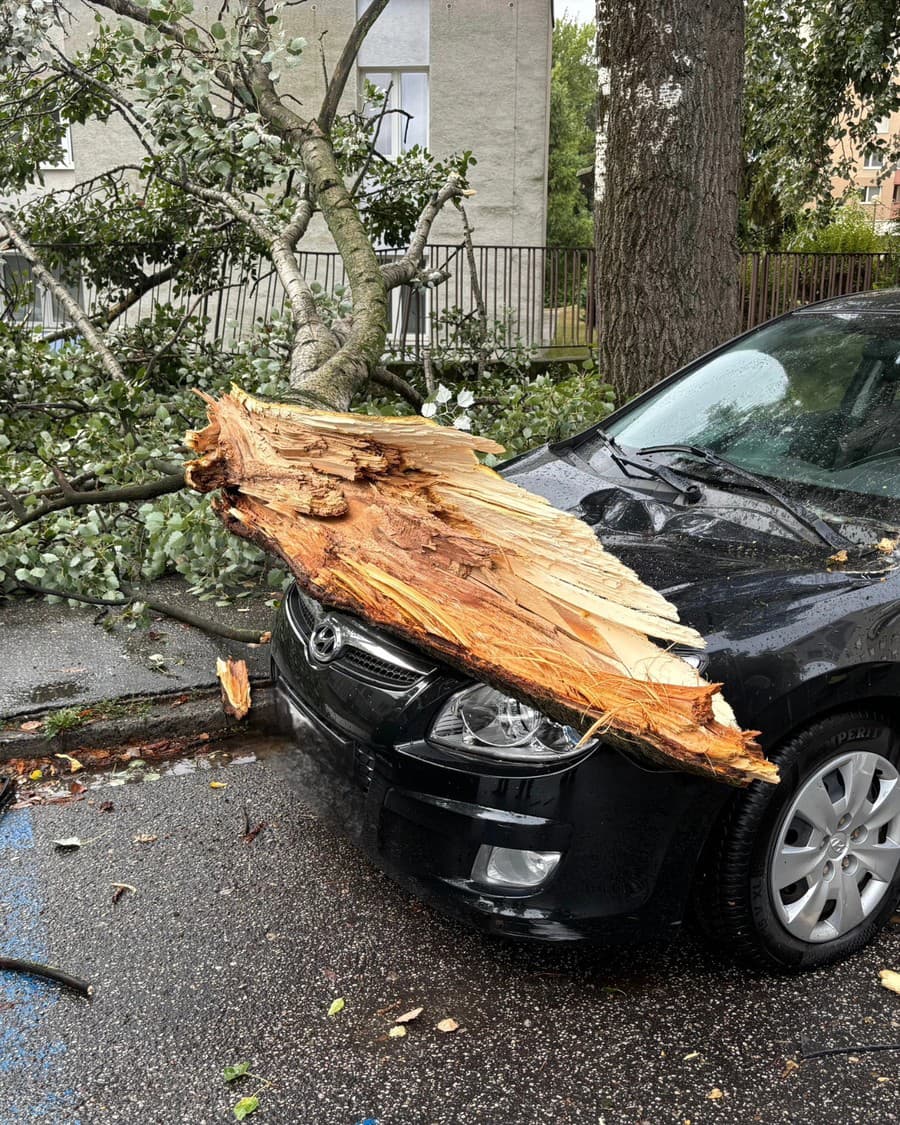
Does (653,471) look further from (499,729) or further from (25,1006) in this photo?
(25,1006)

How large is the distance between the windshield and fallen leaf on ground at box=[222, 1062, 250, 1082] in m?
2.20

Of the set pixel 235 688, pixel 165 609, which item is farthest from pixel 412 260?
pixel 235 688

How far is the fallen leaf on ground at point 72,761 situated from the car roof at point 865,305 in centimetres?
323

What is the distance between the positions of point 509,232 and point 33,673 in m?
14.2

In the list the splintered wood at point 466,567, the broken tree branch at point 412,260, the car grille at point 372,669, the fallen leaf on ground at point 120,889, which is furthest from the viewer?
the broken tree branch at point 412,260

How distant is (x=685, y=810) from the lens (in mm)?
2270

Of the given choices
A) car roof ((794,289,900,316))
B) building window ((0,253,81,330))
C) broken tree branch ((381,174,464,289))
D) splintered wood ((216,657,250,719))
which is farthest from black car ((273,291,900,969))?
building window ((0,253,81,330))

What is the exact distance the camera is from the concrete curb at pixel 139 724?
3822 millimetres

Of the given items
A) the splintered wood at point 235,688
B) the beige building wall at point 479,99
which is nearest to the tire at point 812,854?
the splintered wood at point 235,688

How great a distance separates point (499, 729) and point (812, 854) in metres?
0.86

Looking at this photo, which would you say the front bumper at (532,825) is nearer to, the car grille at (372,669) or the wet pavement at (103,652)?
the car grille at (372,669)

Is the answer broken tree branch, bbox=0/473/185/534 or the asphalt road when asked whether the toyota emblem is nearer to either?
the asphalt road

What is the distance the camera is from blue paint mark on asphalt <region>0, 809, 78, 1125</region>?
2.19 metres

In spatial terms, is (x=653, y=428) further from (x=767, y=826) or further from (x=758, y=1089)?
(x=758, y=1089)
